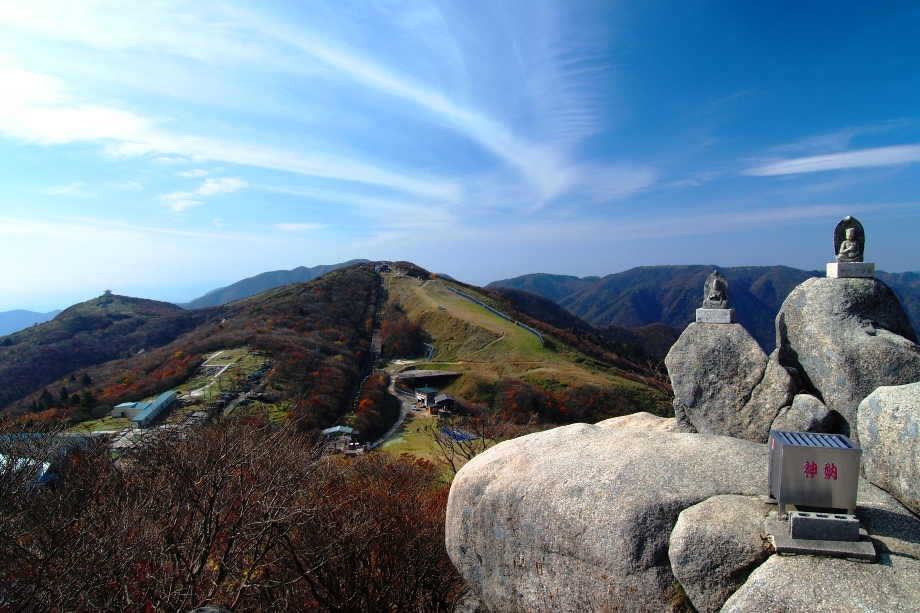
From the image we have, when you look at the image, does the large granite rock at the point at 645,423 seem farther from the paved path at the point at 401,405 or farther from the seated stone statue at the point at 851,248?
the paved path at the point at 401,405

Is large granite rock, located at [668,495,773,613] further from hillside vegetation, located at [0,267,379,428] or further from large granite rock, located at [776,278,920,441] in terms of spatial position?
hillside vegetation, located at [0,267,379,428]

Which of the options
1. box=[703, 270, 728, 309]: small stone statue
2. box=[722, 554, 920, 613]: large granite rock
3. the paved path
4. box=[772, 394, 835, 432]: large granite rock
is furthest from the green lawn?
box=[722, 554, 920, 613]: large granite rock

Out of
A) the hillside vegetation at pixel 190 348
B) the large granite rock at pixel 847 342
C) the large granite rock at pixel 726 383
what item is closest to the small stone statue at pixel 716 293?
the large granite rock at pixel 726 383

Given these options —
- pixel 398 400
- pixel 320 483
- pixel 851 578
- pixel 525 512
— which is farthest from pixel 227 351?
pixel 851 578

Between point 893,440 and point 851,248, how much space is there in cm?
426

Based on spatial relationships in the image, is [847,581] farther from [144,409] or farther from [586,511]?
[144,409]

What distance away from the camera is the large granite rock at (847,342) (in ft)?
29.7

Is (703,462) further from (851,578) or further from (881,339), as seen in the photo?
→ (881,339)

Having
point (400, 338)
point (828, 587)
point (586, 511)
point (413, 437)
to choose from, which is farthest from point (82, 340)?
point (828, 587)

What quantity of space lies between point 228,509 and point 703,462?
11.4 metres

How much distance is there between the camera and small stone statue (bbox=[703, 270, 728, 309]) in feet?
37.7

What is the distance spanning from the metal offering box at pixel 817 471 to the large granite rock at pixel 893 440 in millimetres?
1491

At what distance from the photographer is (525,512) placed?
923 centimetres

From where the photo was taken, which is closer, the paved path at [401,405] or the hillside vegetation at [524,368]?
the paved path at [401,405]
